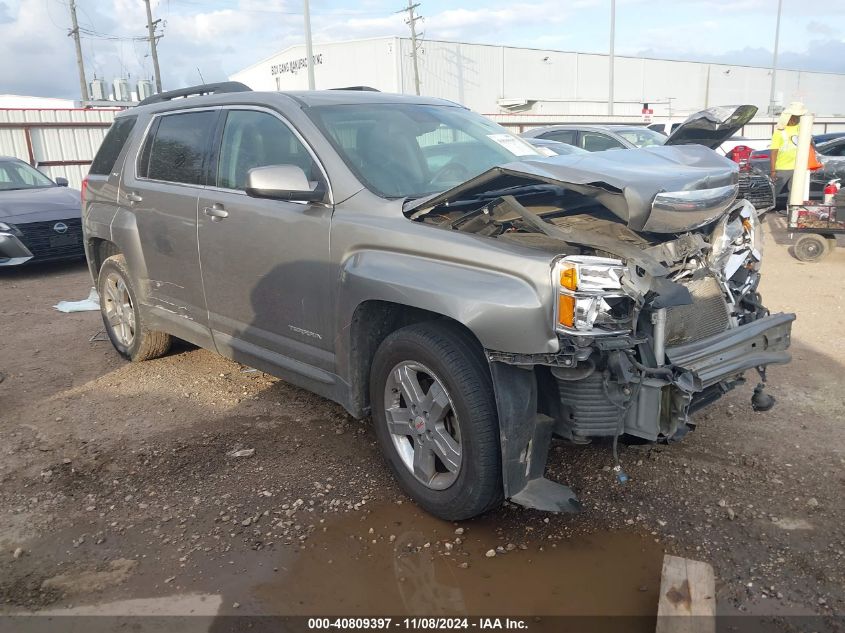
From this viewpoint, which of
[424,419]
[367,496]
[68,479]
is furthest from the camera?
[68,479]

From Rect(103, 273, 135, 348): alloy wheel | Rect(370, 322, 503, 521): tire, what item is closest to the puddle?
Rect(370, 322, 503, 521): tire

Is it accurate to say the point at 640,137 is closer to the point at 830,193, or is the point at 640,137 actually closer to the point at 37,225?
the point at 830,193

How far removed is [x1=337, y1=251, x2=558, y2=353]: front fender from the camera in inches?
103

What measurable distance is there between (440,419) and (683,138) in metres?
2.37

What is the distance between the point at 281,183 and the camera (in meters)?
3.33

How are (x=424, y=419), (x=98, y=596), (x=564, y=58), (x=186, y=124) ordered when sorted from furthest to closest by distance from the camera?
(x=564, y=58), (x=186, y=124), (x=424, y=419), (x=98, y=596)

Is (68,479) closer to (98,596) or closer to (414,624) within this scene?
(98,596)

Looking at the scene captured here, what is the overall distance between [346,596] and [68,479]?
191cm

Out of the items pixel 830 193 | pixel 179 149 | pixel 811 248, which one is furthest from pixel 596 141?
pixel 179 149

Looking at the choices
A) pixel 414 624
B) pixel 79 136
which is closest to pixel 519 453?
pixel 414 624

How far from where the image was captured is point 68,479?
12.2 feet

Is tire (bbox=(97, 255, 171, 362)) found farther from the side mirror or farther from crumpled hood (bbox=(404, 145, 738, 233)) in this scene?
crumpled hood (bbox=(404, 145, 738, 233))

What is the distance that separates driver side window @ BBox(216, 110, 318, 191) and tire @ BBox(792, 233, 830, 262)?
7769mm

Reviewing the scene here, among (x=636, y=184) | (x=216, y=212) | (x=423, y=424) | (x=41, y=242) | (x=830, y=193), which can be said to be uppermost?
(x=636, y=184)
